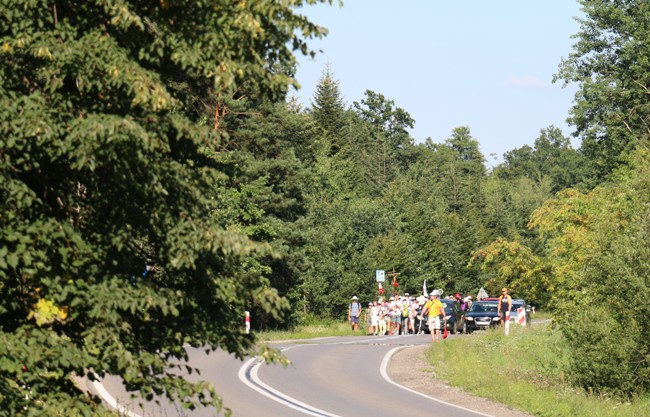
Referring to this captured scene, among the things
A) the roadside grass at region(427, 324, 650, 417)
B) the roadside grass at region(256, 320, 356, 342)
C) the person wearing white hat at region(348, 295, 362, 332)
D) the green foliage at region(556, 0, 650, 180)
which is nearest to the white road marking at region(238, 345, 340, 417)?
the roadside grass at region(427, 324, 650, 417)

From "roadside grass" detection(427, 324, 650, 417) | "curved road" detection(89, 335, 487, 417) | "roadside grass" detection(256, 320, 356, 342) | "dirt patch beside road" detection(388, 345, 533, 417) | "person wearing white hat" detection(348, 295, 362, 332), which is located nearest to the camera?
"curved road" detection(89, 335, 487, 417)

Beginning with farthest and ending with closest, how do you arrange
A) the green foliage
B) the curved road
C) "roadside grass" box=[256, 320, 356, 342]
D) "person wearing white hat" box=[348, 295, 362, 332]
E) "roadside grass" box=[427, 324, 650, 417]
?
Result: 1. the green foliage
2. "person wearing white hat" box=[348, 295, 362, 332]
3. "roadside grass" box=[256, 320, 356, 342]
4. "roadside grass" box=[427, 324, 650, 417]
5. the curved road

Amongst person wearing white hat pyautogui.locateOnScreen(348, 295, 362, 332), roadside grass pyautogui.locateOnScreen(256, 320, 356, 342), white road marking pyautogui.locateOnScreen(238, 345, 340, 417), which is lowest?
white road marking pyautogui.locateOnScreen(238, 345, 340, 417)

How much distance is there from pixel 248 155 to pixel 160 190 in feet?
147

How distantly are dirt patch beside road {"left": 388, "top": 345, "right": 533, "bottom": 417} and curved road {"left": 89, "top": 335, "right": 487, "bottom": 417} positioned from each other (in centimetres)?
32

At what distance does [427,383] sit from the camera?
80.8 ft

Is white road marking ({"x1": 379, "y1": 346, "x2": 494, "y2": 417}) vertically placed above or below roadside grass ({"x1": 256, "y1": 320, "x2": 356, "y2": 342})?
below

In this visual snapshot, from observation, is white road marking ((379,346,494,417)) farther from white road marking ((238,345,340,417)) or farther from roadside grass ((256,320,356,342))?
roadside grass ((256,320,356,342))

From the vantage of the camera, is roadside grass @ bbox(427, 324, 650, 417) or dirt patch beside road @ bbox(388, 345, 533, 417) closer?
roadside grass @ bbox(427, 324, 650, 417)

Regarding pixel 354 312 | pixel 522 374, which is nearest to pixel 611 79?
pixel 354 312

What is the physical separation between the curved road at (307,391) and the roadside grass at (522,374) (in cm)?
133

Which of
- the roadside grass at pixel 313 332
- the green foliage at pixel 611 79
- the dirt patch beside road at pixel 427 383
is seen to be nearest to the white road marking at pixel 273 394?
the dirt patch beside road at pixel 427 383

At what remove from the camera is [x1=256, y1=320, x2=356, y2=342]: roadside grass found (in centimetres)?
4603

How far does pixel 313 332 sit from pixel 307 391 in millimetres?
27909
